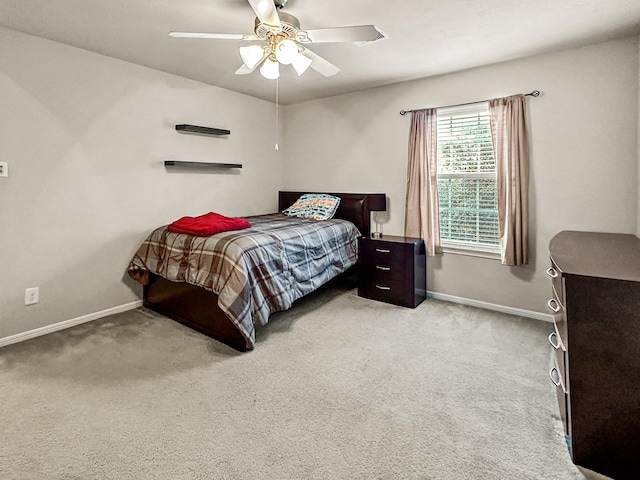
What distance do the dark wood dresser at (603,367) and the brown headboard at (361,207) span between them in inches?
100

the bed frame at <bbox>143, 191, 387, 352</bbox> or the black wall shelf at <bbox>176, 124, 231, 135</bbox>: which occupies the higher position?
the black wall shelf at <bbox>176, 124, 231, 135</bbox>

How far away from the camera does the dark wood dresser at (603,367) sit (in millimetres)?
1307

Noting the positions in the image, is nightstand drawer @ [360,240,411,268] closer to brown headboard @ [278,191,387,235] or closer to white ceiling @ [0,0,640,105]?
brown headboard @ [278,191,387,235]

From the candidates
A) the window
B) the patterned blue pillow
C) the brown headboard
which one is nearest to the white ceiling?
the window

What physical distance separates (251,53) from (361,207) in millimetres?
2226

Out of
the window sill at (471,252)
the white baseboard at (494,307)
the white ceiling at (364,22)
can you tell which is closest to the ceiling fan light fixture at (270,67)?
the white ceiling at (364,22)

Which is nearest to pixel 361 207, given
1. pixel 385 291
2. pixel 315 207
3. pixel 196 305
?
pixel 315 207

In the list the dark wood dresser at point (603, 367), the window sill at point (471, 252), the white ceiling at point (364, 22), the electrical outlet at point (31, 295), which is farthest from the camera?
the window sill at point (471, 252)

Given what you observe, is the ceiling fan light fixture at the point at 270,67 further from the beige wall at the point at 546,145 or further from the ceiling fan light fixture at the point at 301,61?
the beige wall at the point at 546,145

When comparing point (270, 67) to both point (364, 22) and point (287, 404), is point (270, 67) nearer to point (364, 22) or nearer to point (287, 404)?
point (364, 22)

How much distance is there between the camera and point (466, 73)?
330 cm

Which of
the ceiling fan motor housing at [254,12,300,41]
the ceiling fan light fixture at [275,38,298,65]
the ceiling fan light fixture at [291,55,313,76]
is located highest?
the ceiling fan motor housing at [254,12,300,41]

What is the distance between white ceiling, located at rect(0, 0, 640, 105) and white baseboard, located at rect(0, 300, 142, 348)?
2282 millimetres

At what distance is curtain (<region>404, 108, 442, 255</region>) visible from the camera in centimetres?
350
